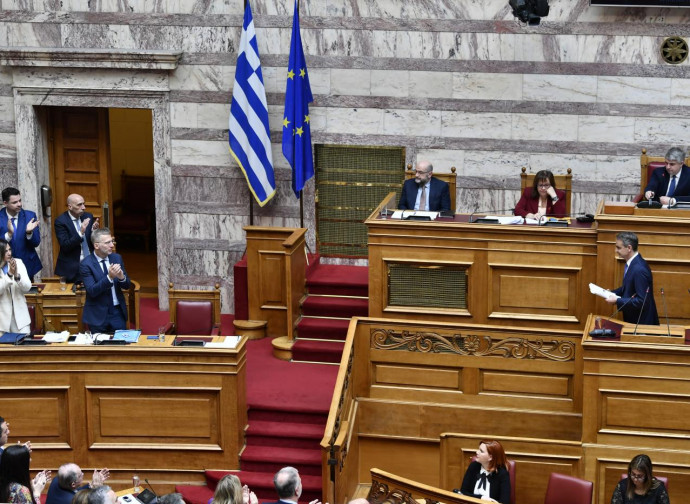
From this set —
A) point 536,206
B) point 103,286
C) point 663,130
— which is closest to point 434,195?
point 536,206

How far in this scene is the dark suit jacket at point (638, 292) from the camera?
32.7 ft

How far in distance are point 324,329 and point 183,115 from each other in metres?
3.11

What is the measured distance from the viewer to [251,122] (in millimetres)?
12945

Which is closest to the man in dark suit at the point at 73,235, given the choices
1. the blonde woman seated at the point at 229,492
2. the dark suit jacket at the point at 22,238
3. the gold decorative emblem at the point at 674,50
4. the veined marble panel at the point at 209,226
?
the dark suit jacket at the point at 22,238

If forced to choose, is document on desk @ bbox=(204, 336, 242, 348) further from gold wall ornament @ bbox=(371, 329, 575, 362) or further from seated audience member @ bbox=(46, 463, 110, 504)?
seated audience member @ bbox=(46, 463, 110, 504)

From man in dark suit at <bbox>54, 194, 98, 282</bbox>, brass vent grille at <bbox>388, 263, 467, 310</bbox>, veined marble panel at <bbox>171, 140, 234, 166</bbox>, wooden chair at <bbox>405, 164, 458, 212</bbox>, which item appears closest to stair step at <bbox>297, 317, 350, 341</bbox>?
brass vent grille at <bbox>388, 263, 467, 310</bbox>

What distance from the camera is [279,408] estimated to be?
10.8 meters

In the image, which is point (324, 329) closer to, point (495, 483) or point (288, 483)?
point (495, 483)

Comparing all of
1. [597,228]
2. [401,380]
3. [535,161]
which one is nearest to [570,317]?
[597,228]

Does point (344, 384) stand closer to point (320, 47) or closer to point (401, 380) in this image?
point (401, 380)

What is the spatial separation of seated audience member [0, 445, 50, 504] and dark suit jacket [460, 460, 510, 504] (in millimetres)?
3232

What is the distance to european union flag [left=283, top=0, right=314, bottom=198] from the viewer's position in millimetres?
12617

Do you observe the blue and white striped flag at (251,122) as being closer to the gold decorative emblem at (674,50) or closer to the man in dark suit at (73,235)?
the man in dark suit at (73,235)

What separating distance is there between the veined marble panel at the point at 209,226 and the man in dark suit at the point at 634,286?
15.6ft
